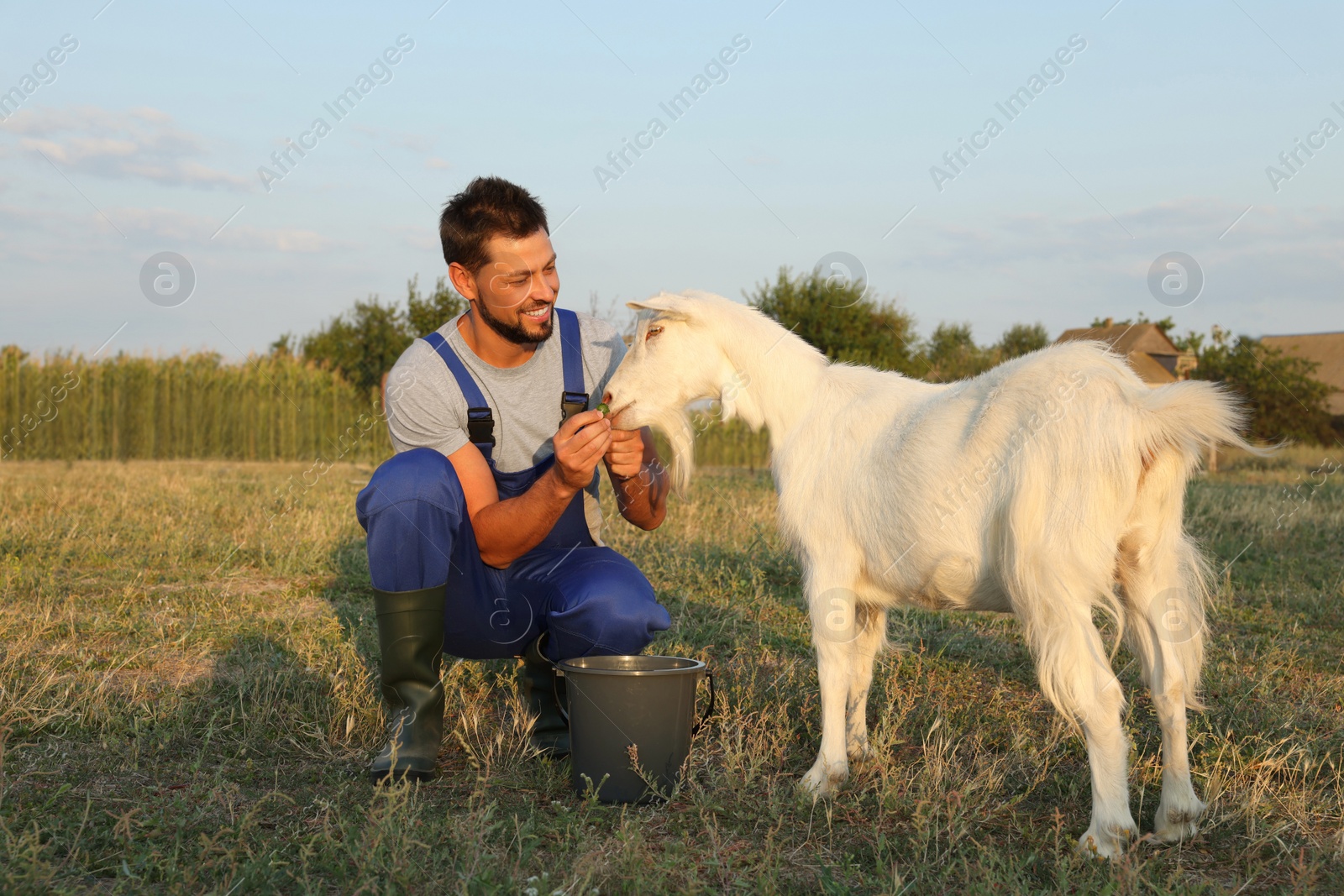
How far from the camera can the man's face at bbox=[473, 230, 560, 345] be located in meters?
3.77

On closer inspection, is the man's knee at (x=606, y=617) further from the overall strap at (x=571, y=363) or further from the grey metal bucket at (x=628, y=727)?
the overall strap at (x=571, y=363)

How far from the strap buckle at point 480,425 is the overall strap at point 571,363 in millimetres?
314

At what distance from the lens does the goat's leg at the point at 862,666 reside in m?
3.46

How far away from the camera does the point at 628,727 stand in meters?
3.00

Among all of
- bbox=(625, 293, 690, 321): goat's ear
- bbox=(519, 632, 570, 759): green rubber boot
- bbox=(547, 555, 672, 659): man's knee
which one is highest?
bbox=(625, 293, 690, 321): goat's ear

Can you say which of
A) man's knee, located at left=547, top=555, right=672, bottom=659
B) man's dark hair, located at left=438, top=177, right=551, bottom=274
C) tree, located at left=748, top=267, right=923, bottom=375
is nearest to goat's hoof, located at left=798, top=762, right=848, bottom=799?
man's knee, located at left=547, top=555, right=672, bottom=659

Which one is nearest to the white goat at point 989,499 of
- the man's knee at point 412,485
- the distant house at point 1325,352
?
the man's knee at point 412,485

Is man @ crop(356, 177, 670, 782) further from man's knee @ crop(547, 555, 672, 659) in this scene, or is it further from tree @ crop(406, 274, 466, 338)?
tree @ crop(406, 274, 466, 338)

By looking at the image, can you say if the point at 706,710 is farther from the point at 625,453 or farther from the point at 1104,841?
the point at 1104,841

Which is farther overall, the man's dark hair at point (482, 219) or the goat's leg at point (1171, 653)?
the man's dark hair at point (482, 219)

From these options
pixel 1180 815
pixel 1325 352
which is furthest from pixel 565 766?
pixel 1325 352

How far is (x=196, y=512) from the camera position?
816 centimetres

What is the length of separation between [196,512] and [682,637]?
17.7ft

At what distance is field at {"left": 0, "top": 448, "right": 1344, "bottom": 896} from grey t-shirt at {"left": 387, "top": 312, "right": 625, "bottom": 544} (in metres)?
0.96
